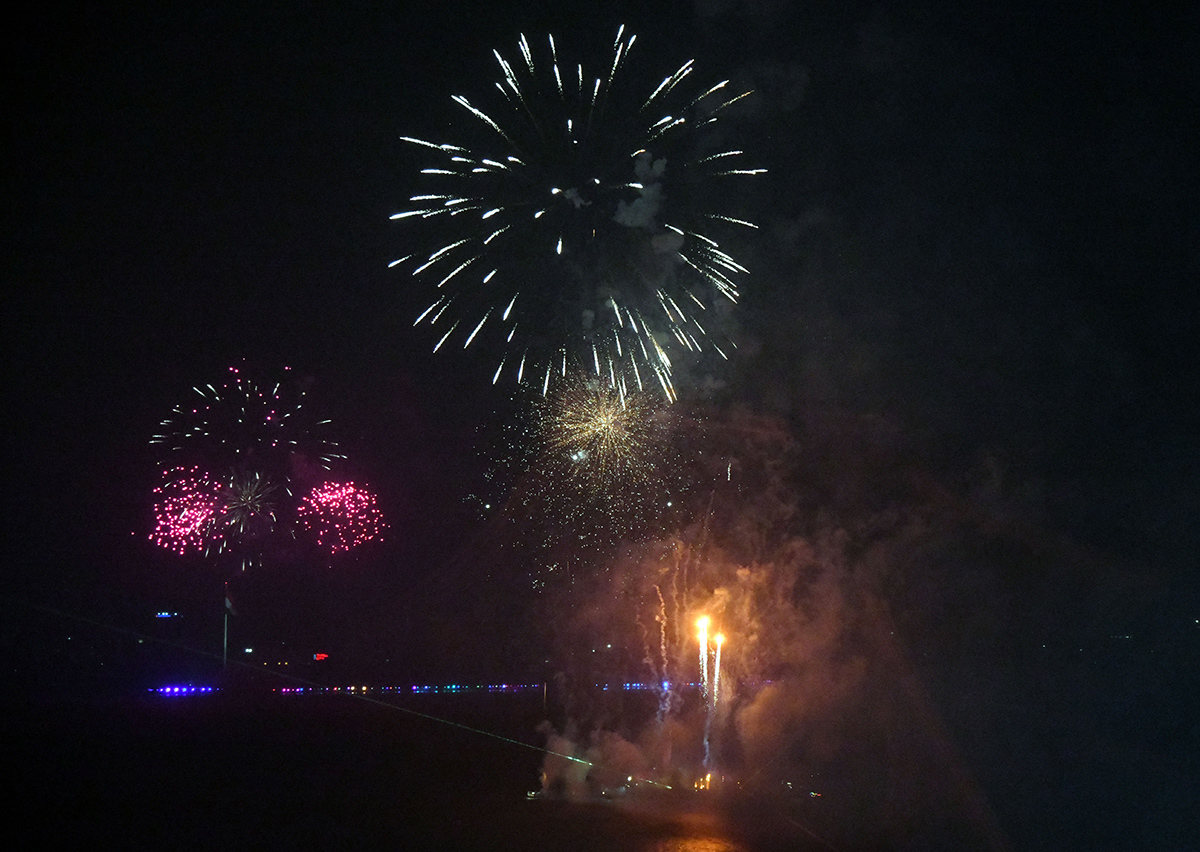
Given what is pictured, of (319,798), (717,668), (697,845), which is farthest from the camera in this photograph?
(717,668)

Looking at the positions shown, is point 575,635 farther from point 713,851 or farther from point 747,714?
point 713,851

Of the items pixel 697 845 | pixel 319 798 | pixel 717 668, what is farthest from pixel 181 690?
pixel 697 845

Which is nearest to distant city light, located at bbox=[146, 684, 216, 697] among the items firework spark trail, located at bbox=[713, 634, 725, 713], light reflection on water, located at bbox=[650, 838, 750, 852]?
firework spark trail, located at bbox=[713, 634, 725, 713]

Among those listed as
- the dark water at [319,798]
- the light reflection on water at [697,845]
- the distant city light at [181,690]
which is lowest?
the light reflection on water at [697,845]

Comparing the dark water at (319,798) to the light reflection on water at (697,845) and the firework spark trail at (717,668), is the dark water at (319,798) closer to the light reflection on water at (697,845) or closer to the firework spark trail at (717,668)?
the light reflection on water at (697,845)

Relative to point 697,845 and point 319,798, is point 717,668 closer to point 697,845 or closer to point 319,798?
point 697,845

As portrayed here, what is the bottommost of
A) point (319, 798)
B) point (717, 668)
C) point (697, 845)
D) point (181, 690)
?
point (697, 845)

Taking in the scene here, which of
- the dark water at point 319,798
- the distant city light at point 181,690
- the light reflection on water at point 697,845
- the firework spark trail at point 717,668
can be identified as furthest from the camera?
the distant city light at point 181,690

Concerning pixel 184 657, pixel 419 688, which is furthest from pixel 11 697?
pixel 419 688

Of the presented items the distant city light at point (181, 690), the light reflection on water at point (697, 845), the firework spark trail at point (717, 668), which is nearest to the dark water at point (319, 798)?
the light reflection on water at point (697, 845)

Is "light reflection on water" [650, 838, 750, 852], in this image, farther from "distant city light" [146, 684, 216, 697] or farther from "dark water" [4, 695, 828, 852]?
"distant city light" [146, 684, 216, 697]
